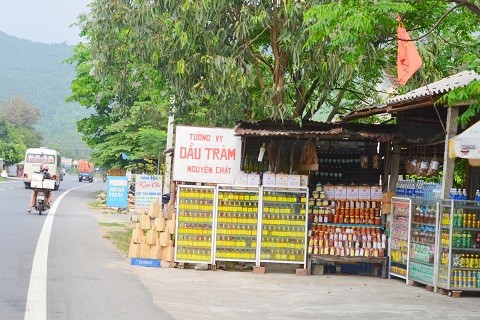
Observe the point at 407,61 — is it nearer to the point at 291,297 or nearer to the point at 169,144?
the point at 291,297

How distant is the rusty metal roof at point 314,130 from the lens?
17203 millimetres

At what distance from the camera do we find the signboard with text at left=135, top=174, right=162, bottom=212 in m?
32.1

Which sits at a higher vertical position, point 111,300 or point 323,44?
point 323,44

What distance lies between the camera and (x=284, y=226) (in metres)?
17.8

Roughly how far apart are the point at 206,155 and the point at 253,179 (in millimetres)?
1073

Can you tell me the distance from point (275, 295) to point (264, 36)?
31.2 feet

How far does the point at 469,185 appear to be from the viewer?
1745 centimetres

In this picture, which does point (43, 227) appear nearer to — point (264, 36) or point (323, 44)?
point (264, 36)

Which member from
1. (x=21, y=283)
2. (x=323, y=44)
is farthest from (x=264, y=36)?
(x=21, y=283)

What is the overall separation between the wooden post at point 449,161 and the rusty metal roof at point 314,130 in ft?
5.75

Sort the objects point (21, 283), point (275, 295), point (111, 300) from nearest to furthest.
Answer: point (111, 300) < point (21, 283) < point (275, 295)

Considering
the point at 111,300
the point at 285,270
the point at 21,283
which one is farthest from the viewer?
the point at 285,270

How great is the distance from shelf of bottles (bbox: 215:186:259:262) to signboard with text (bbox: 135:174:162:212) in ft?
46.9

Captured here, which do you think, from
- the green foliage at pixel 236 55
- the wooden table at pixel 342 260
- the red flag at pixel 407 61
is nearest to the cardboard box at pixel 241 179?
the green foliage at pixel 236 55
